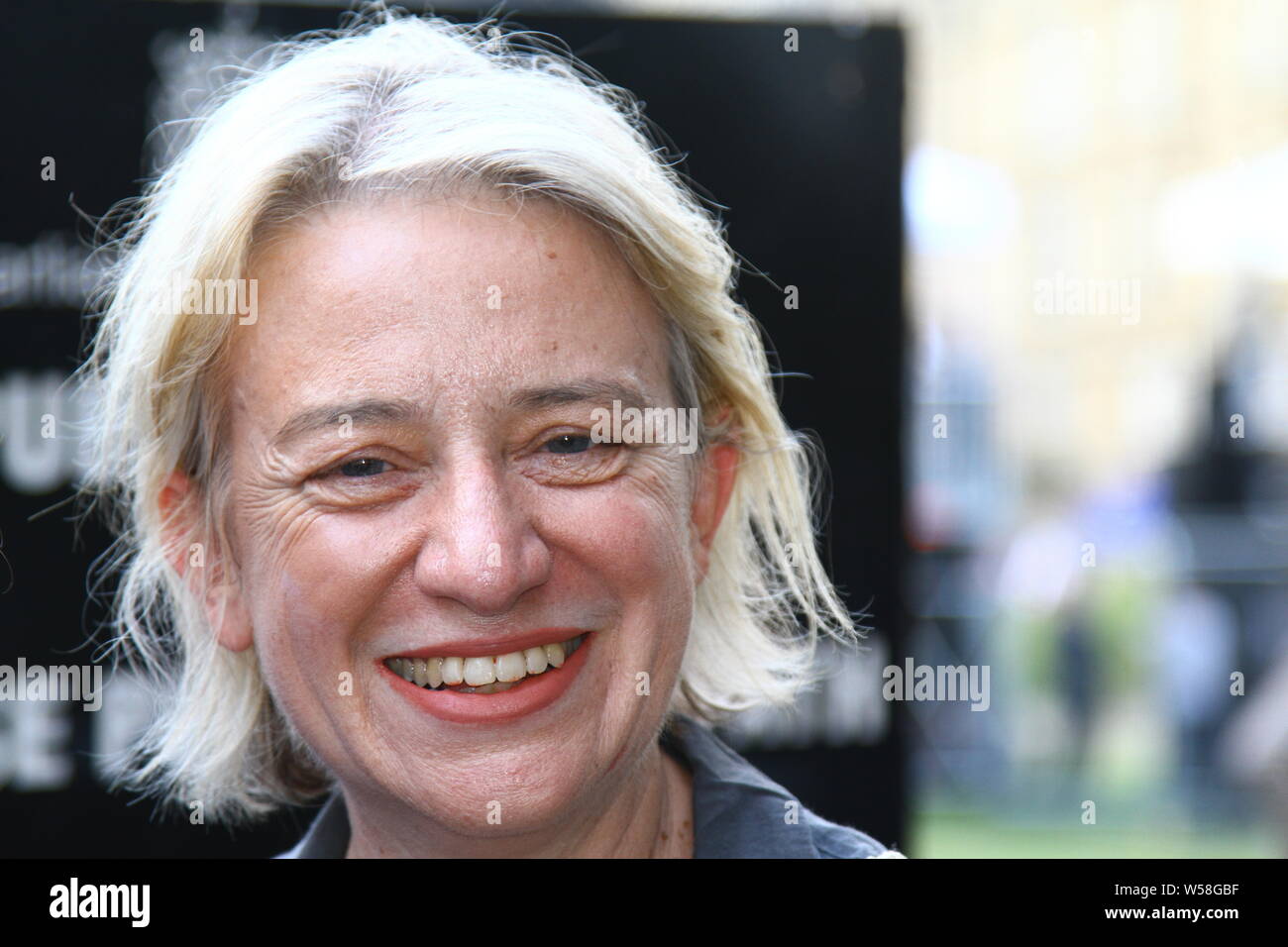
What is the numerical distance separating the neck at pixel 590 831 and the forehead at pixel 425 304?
577 mm

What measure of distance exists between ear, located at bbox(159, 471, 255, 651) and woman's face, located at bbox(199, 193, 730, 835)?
0.10 meters

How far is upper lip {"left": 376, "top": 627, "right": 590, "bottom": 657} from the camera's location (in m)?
1.70

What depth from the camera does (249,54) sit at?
2432mm

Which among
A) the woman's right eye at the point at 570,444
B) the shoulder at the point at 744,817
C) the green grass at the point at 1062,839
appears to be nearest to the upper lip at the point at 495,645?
the woman's right eye at the point at 570,444

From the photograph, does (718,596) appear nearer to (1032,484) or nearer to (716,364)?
(716,364)

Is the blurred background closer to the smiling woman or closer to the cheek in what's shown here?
the smiling woman

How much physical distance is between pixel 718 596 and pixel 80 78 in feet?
4.99

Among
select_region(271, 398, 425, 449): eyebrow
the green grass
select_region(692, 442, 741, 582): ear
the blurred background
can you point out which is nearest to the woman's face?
select_region(271, 398, 425, 449): eyebrow

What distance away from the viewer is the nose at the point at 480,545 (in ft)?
5.39

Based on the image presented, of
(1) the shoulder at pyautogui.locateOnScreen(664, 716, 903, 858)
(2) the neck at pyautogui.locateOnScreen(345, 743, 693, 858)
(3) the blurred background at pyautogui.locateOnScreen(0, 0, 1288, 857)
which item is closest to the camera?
(2) the neck at pyautogui.locateOnScreen(345, 743, 693, 858)

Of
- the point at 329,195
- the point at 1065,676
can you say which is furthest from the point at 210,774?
the point at 1065,676

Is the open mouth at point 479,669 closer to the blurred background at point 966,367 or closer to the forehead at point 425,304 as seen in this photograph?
the forehead at point 425,304

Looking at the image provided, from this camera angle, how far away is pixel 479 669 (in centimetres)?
172
